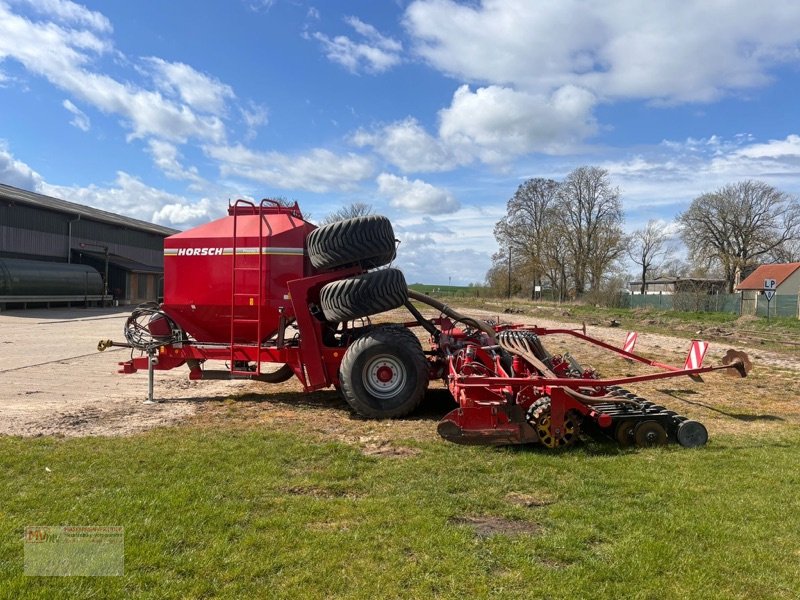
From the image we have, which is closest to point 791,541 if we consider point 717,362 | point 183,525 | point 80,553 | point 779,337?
point 183,525

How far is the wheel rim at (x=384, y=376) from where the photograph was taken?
284 inches

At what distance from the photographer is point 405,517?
4.12 meters

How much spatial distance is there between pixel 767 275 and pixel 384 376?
60371 mm

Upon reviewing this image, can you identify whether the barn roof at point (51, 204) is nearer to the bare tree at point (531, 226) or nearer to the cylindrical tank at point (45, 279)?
the cylindrical tank at point (45, 279)

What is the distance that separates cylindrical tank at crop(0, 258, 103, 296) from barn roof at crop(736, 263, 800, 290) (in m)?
55.6

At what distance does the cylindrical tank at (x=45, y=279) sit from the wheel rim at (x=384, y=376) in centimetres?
2817

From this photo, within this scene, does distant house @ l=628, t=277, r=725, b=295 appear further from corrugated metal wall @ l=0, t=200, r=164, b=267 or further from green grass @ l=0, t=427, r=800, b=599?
corrugated metal wall @ l=0, t=200, r=164, b=267

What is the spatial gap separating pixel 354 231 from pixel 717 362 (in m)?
10.8

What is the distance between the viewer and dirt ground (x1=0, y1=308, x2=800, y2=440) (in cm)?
673

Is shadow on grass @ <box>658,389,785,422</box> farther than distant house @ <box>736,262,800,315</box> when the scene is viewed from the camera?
No

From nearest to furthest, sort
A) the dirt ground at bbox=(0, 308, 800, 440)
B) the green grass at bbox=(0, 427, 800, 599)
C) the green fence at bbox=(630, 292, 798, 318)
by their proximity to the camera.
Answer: the green grass at bbox=(0, 427, 800, 599), the dirt ground at bbox=(0, 308, 800, 440), the green fence at bbox=(630, 292, 798, 318)

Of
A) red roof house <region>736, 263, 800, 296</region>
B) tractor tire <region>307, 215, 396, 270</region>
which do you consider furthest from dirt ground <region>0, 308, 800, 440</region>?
red roof house <region>736, 263, 800, 296</region>

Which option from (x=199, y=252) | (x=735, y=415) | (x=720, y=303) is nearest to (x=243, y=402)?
(x=199, y=252)

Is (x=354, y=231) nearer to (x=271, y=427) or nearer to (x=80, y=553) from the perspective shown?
(x=271, y=427)
